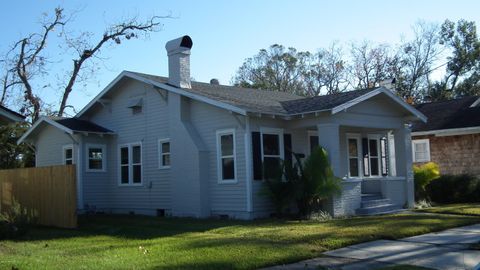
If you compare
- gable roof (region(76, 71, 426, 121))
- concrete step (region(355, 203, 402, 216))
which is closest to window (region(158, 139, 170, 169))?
gable roof (region(76, 71, 426, 121))

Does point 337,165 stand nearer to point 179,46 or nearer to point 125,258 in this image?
point 179,46

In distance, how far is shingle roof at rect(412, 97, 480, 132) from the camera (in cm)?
2547

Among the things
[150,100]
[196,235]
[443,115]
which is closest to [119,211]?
[150,100]

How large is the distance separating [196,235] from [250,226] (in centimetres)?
208

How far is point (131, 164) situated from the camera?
2119cm

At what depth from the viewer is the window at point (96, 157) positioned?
21.7 m

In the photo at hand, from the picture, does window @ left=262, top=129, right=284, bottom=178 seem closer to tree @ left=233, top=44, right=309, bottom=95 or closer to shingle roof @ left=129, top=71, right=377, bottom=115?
shingle roof @ left=129, top=71, right=377, bottom=115

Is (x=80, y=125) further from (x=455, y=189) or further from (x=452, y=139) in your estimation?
(x=452, y=139)

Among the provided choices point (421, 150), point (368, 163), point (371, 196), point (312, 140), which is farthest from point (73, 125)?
point (421, 150)

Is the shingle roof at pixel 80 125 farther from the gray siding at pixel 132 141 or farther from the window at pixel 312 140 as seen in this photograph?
the window at pixel 312 140

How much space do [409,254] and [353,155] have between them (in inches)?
445

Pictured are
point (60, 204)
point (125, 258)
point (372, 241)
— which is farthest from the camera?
point (60, 204)

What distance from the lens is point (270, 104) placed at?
19.0m

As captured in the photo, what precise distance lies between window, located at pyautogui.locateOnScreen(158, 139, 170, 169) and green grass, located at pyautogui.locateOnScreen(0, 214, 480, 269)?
3.27 metres
